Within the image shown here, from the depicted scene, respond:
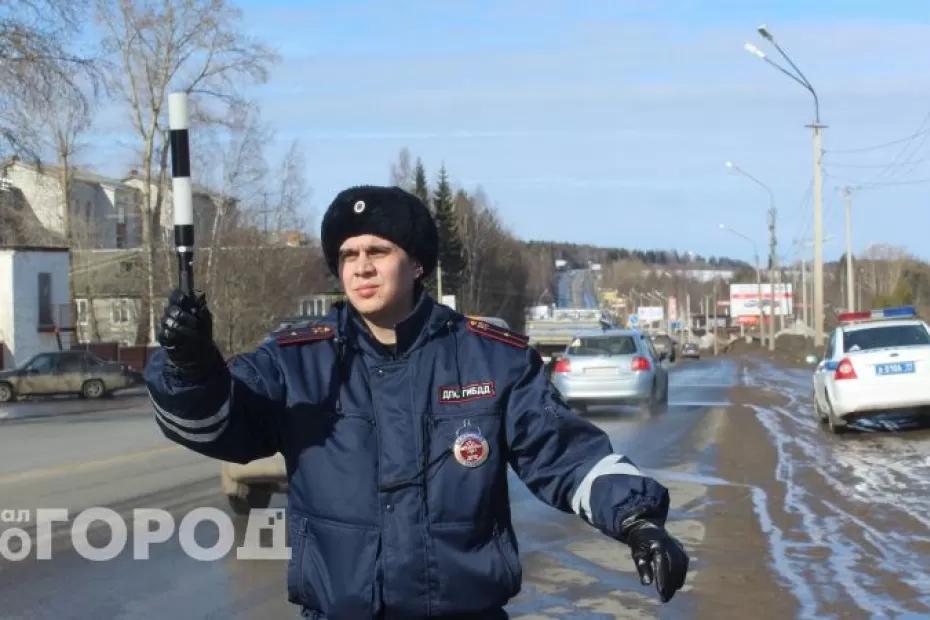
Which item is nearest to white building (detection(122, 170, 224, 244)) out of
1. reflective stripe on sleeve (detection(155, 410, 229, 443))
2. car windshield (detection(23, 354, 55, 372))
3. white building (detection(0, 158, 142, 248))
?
white building (detection(0, 158, 142, 248))

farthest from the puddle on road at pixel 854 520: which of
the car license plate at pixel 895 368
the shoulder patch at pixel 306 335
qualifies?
the shoulder patch at pixel 306 335

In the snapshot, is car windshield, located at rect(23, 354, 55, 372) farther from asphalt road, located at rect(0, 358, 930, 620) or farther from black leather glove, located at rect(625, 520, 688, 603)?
black leather glove, located at rect(625, 520, 688, 603)

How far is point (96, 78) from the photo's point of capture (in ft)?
91.3

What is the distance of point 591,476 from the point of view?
3.25 metres

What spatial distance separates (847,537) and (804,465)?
4618 mm

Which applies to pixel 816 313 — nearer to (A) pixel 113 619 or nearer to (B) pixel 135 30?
(B) pixel 135 30

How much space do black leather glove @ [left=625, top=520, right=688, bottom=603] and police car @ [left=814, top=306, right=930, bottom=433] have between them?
1364 centimetres

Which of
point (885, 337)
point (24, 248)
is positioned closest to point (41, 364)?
A: point (24, 248)

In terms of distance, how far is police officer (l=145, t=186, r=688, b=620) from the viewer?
3111mm

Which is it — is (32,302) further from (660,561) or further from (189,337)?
(660,561)

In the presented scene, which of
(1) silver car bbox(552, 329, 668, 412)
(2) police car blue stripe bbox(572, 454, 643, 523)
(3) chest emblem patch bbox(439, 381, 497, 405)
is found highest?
(3) chest emblem patch bbox(439, 381, 497, 405)

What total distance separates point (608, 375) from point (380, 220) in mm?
18554

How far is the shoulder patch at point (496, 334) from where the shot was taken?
338 cm

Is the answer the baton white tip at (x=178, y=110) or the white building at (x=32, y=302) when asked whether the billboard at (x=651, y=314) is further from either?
the baton white tip at (x=178, y=110)
